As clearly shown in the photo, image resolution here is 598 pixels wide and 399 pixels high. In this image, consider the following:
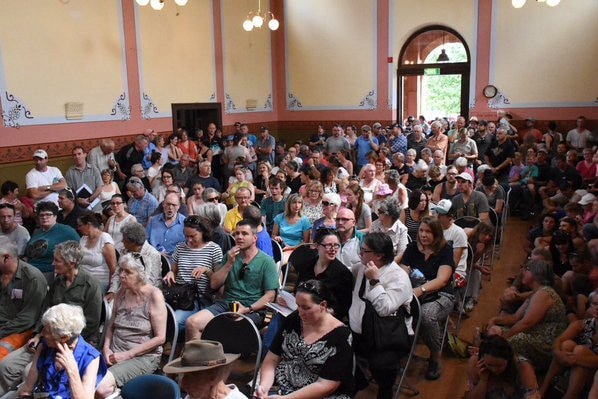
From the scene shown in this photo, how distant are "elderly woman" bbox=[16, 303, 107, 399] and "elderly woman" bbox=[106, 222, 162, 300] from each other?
3.84ft

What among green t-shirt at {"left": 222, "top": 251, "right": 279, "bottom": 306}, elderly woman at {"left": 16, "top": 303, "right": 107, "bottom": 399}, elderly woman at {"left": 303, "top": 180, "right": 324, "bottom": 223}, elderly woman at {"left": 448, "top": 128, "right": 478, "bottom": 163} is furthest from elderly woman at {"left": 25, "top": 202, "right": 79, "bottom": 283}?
elderly woman at {"left": 448, "top": 128, "right": 478, "bottom": 163}

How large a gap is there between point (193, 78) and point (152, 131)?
1959mm

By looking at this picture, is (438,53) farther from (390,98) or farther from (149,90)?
(149,90)

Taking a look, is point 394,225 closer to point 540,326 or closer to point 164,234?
point 540,326

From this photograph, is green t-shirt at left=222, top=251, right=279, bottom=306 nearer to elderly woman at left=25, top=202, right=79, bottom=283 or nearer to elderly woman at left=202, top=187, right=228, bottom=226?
elderly woman at left=25, top=202, right=79, bottom=283

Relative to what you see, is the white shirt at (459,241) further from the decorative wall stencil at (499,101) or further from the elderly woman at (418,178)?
the decorative wall stencil at (499,101)

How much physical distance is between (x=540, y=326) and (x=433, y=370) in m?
0.76

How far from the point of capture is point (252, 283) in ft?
12.6

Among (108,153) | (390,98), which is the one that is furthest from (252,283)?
(390,98)

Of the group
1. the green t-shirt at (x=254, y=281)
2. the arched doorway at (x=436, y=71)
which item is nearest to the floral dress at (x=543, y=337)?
the green t-shirt at (x=254, y=281)

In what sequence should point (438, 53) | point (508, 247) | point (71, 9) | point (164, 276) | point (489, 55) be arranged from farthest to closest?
1. point (438, 53)
2. point (489, 55)
3. point (71, 9)
4. point (508, 247)
5. point (164, 276)

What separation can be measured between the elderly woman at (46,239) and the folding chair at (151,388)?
Result: 6.97 ft

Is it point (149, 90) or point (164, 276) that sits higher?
point (149, 90)

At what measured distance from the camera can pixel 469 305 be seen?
195 inches
